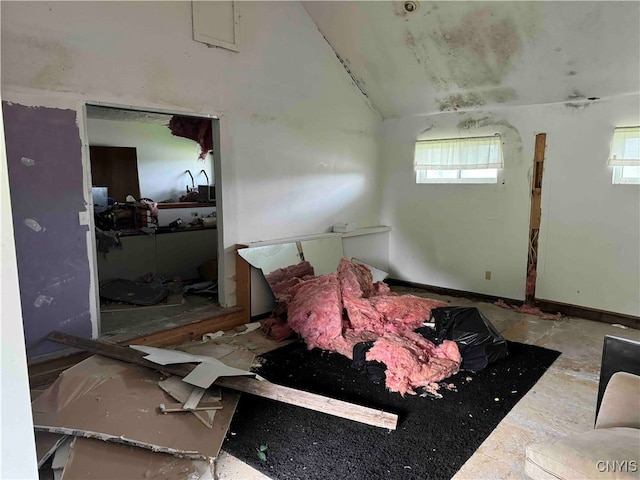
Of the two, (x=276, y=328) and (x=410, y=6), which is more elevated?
(x=410, y=6)

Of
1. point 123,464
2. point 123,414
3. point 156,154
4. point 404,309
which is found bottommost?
point 123,464

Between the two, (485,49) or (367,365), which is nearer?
(367,365)

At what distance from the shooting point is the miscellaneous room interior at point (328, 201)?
8.70 ft

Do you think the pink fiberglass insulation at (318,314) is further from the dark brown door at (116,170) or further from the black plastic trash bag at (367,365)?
the dark brown door at (116,170)

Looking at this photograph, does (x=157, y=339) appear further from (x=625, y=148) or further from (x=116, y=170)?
(x=625, y=148)

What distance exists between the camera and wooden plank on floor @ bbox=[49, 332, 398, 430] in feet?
7.74

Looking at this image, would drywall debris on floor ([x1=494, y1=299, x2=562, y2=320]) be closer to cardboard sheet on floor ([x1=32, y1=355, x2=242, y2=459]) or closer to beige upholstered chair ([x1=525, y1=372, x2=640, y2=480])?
beige upholstered chair ([x1=525, y1=372, x2=640, y2=480])

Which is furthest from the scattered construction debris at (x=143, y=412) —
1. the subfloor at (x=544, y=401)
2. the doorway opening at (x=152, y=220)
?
the doorway opening at (x=152, y=220)

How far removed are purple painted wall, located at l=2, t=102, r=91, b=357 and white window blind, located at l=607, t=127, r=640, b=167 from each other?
14.9 ft

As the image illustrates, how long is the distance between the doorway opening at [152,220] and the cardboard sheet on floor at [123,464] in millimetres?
1376

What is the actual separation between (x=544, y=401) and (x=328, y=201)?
3.03 metres

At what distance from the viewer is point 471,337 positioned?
3.17 m

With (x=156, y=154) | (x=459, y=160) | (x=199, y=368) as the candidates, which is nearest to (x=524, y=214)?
(x=459, y=160)

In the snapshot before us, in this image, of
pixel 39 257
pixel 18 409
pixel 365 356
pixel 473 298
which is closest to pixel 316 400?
pixel 365 356
